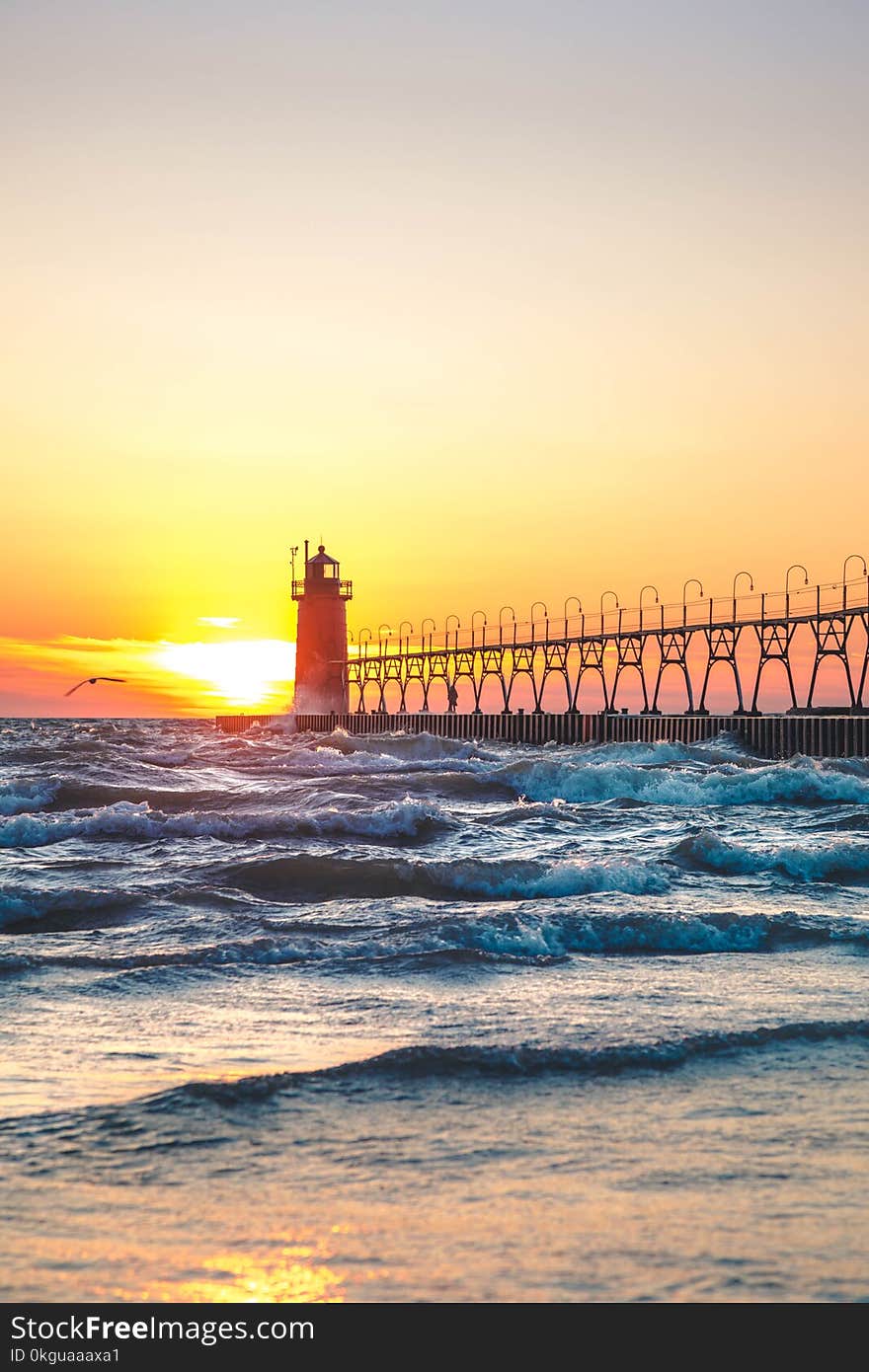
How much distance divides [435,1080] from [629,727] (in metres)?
39.4

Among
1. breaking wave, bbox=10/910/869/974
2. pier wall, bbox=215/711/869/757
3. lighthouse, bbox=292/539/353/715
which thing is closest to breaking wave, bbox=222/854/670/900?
breaking wave, bbox=10/910/869/974

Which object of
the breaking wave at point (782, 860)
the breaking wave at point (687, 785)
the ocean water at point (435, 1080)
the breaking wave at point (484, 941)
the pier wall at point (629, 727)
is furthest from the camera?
the pier wall at point (629, 727)

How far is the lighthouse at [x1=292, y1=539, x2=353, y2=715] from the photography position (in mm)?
62000

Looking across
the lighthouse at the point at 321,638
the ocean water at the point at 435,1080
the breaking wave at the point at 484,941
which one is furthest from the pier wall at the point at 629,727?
the breaking wave at the point at 484,941

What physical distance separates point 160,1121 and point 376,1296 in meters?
1.60

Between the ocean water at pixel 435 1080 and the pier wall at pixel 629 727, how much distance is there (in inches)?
891

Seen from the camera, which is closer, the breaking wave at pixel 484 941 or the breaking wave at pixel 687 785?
the breaking wave at pixel 484 941

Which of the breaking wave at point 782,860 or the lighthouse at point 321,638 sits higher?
the lighthouse at point 321,638

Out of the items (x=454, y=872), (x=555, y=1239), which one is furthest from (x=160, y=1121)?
(x=454, y=872)

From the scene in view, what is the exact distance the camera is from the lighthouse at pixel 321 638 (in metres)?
62.0

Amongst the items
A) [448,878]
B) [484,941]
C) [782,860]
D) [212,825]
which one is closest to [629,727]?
[212,825]

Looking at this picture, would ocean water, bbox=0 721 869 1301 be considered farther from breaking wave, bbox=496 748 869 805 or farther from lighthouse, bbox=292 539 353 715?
lighthouse, bbox=292 539 353 715

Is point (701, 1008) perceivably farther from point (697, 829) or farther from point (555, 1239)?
point (697, 829)

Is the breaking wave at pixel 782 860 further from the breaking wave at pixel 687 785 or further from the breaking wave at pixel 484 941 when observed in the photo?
the breaking wave at pixel 687 785
